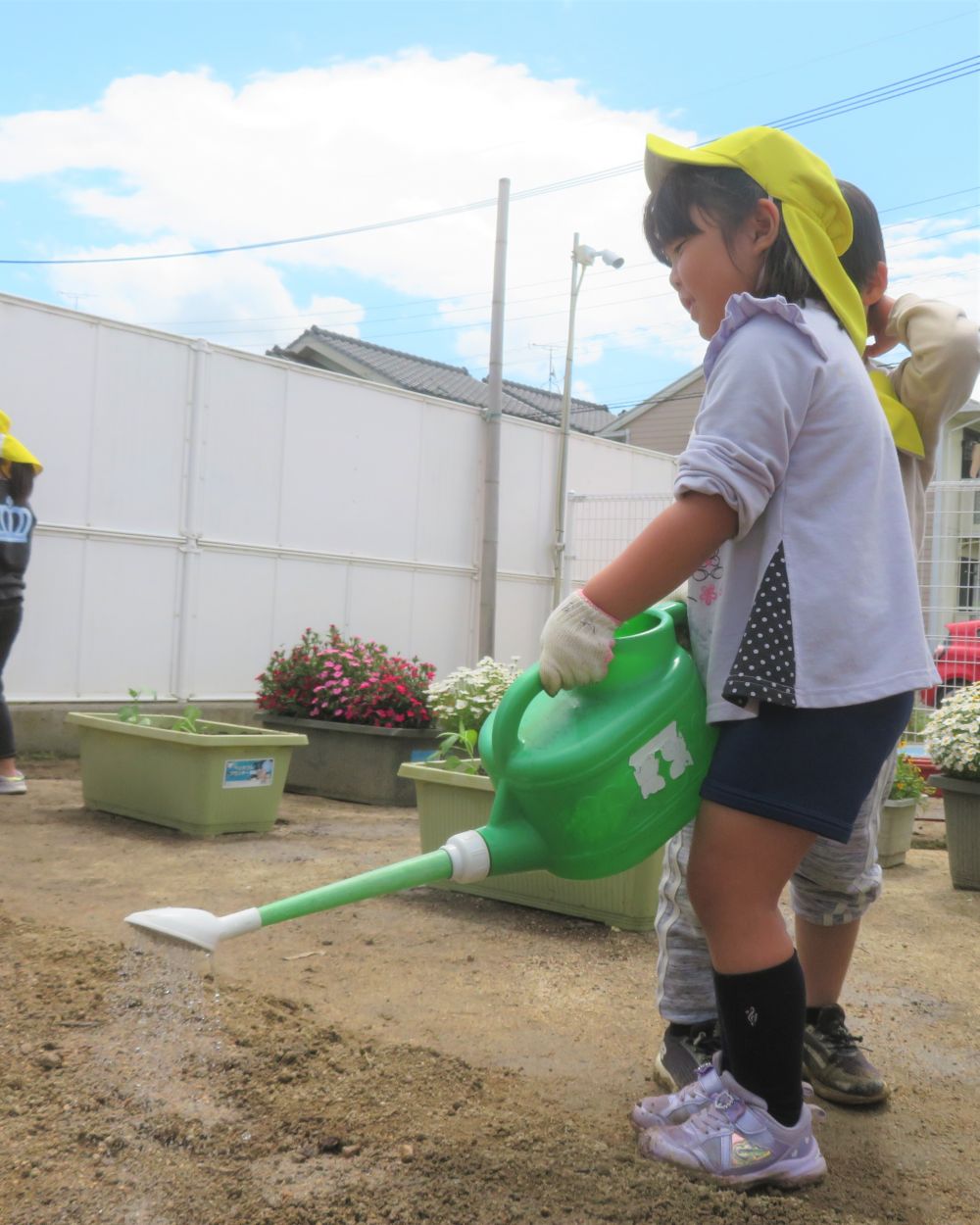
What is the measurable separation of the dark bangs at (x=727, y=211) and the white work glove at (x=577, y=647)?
526 millimetres

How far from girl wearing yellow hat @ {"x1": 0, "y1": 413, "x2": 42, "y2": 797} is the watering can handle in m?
3.84

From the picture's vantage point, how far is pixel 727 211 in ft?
5.28

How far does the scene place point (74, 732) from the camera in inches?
242

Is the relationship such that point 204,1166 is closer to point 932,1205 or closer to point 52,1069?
point 52,1069

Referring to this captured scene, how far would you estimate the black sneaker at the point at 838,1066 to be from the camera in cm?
196

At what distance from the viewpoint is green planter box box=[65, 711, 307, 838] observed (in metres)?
4.14

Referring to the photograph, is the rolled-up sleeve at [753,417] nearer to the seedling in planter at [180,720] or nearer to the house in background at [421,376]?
the seedling in planter at [180,720]

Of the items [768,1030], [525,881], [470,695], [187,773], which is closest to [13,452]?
[187,773]

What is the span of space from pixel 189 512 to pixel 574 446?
4051mm

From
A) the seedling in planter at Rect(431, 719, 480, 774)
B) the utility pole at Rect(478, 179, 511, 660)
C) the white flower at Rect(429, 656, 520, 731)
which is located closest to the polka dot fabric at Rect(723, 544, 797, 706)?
the seedling in planter at Rect(431, 719, 480, 774)

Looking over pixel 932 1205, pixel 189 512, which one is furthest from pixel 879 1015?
pixel 189 512

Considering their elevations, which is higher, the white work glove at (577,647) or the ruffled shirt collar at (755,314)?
the ruffled shirt collar at (755,314)

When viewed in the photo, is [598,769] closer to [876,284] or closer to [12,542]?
[876,284]

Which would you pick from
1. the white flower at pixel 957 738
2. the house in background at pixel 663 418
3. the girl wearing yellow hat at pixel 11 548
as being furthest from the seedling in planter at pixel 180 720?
the house in background at pixel 663 418
